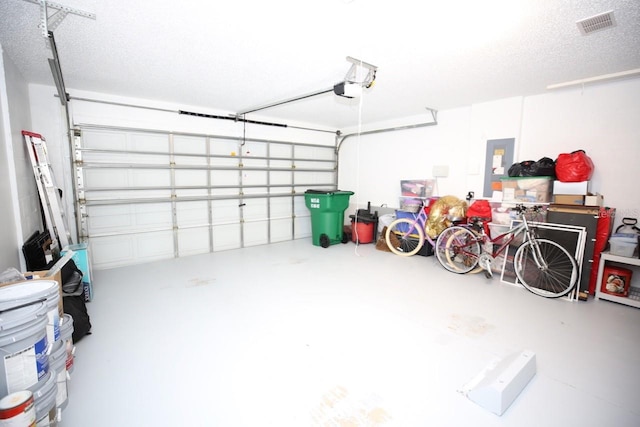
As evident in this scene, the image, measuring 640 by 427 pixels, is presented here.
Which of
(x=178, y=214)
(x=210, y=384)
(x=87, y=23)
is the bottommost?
(x=210, y=384)

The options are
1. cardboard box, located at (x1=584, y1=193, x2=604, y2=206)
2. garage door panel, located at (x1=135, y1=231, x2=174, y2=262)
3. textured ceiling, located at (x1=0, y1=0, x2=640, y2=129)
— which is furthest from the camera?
garage door panel, located at (x1=135, y1=231, x2=174, y2=262)

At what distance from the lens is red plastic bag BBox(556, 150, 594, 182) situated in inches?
126

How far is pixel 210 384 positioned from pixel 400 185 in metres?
4.64

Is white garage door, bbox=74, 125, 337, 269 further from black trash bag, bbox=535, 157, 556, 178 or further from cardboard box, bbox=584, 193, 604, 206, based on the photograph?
cardboard box, bbox=584, 193, 604, 206

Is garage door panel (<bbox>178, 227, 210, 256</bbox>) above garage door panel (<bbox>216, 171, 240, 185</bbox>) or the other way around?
the other way around

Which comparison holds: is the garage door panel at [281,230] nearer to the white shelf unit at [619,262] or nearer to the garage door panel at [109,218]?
the garage door panel at [109,218]

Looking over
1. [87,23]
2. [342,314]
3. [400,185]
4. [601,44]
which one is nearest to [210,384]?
[342,314]

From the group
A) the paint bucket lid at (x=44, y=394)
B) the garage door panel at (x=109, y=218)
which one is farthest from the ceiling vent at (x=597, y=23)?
the garage door panel at (x=109, y=218)

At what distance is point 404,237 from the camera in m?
4.89

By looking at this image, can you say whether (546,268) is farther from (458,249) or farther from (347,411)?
(347,411)

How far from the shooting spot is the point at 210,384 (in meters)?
1.79

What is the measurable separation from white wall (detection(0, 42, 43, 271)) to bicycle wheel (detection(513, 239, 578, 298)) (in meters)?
4.99

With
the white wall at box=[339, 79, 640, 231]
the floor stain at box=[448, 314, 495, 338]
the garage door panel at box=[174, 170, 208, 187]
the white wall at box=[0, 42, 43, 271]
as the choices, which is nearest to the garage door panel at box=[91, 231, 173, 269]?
the garage door panel at box=[174, 170, 208, 187]

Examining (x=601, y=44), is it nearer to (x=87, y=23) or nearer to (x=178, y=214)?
(x=87, y=23)
